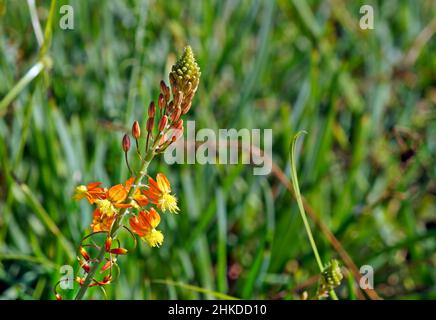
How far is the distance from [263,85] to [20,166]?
91cm

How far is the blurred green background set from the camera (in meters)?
1.67

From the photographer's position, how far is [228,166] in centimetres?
204

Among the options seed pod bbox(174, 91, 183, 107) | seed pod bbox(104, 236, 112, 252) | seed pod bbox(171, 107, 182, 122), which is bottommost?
seed pod bbox(104, 236, 112, 252)

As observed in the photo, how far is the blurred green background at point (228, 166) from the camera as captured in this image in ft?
5.49

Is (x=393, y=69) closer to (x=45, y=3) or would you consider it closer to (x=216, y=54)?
(x=216, y=54)

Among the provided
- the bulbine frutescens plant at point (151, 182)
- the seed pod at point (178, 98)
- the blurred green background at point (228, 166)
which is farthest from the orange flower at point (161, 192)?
the blurred green background at point (228, 166)

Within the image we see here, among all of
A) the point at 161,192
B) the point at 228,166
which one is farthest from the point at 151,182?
the point at 228,166

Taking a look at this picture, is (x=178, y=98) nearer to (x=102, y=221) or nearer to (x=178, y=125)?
(x=178, y=125)

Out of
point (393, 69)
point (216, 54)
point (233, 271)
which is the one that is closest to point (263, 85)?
point (216, 54)

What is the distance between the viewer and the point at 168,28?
7.59 feet

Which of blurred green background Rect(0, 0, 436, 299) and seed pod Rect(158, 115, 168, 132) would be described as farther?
blurred green background Rect(0, 0, 436, 299)

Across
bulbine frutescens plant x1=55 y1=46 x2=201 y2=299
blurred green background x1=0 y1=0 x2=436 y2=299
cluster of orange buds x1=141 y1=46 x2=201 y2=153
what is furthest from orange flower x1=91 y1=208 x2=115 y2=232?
blurred green background x1=0 y1=0 x2=436 y2=299

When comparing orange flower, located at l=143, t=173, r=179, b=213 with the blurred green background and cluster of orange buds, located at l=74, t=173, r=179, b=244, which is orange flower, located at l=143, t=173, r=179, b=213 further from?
Result: the blurred green background

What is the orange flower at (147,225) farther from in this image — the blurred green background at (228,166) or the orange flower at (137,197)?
the blurred green background at (228,166)
